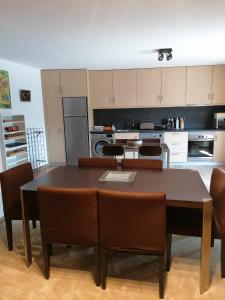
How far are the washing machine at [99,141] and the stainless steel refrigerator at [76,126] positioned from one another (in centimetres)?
14

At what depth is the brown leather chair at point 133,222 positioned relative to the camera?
1520 millimetres

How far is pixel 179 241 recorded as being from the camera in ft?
8.02

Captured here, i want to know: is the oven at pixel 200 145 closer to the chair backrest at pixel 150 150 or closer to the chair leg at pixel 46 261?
the chair backrest at pixel 150 150

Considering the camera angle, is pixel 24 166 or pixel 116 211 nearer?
pixel 116 211

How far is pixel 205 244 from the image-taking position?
1.65 metres

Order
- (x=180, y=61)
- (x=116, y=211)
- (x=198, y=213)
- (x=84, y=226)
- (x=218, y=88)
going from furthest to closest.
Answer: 1. (x=218, y=88)
2. (x=180, y=61)
3. (x=198, y=213)
4. (x=84, y=226)
5. (x=116, y=211)

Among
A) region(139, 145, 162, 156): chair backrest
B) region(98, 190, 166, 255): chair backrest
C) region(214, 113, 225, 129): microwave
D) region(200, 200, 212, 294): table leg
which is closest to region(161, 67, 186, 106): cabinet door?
region(214, 113, 225, 129): microwave

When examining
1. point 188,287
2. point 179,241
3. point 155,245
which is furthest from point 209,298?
point 179,241

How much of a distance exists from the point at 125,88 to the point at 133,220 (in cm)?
426

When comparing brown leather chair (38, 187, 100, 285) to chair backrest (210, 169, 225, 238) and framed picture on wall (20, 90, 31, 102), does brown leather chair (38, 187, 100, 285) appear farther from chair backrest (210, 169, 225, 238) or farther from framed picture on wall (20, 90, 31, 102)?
framed picture on wall (20, 90, 31, 102)

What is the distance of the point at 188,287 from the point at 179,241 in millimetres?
686

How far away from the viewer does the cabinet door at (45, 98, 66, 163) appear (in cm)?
534

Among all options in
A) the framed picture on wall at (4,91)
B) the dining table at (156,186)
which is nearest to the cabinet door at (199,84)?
the dining table at (156,186)

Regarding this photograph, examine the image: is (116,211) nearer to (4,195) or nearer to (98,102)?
(4,195)
